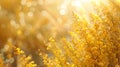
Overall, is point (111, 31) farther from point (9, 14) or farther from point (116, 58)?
point (9, 14)

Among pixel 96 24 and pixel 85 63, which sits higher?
pixel 96 24

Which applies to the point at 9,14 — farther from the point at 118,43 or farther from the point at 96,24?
the point at 118,43

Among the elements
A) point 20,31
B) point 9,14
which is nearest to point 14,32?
point 20,31

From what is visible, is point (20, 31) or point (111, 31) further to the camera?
point (111, 31)

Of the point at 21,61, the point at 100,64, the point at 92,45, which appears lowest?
the point at 100,64

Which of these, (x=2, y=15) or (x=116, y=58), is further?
(x=116, y=58)


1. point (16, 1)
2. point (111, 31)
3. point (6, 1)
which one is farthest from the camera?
point (111, 31)

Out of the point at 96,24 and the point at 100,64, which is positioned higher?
the point at 96,24

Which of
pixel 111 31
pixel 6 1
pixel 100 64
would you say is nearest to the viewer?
pixel 6 1

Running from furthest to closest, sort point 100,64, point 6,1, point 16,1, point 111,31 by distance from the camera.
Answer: point 111,31 < point 100,64 < point 16,1 < point 6,1
